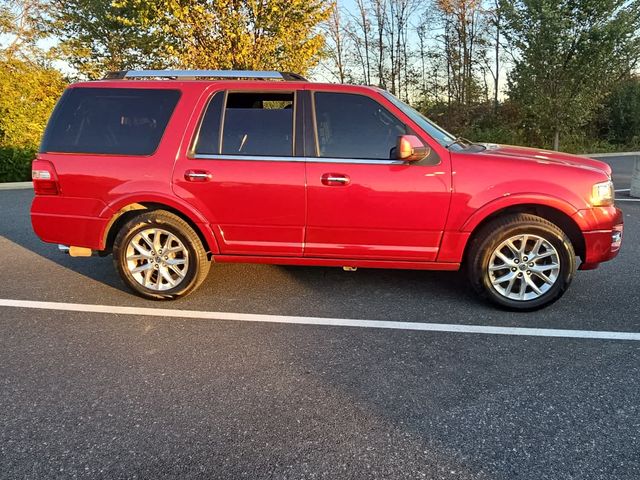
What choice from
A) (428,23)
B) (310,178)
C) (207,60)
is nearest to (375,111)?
(310,178)

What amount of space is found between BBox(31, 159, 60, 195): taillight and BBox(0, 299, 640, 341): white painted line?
1018 mm

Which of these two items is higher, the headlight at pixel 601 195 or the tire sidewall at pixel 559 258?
the headlight at pixel 601 195

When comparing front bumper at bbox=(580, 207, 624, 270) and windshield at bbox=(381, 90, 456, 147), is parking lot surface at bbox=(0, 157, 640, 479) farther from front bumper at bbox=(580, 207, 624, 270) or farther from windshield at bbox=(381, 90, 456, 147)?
windshield at bbox=(381, 90, 456, 147)

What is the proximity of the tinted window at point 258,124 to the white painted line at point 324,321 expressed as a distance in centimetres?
139

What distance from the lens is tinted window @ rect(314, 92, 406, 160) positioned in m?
3.95

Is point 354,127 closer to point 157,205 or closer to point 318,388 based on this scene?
point 157,205

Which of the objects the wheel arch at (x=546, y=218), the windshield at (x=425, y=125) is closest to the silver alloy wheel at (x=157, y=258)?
the windshield at (x=425, y=125)

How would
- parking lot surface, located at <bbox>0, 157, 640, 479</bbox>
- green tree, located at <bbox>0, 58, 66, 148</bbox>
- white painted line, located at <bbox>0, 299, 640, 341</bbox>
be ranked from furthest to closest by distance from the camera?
green tree, located at <bbox>0, 58, 66, 148</bbox>
white painted line, located at <bbox>0, 299, 640, 341</bbox>
parking lot surface, located at <bbox>0, 157, 640, 479</bbox>

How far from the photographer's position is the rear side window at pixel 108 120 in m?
4.18

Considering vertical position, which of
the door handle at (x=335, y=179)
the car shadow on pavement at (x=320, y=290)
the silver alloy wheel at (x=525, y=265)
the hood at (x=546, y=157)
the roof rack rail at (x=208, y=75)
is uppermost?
the roof rack rail at (x=208, y=75)

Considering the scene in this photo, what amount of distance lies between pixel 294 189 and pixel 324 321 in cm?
112

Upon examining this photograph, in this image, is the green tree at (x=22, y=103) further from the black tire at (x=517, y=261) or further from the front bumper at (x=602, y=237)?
the front bumper at (x=602, y=237)

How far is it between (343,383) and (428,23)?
23822mm

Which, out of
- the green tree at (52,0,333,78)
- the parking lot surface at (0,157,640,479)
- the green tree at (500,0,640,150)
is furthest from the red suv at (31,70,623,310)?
the green tree at (500,0,640,150)
